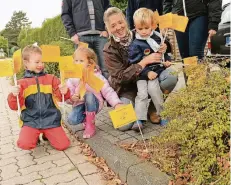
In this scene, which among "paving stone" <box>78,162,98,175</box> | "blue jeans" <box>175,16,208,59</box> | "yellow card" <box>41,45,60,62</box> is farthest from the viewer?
"blue jeans" <box>175,16,208,59</box>

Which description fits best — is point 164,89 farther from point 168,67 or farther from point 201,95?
point 201,95

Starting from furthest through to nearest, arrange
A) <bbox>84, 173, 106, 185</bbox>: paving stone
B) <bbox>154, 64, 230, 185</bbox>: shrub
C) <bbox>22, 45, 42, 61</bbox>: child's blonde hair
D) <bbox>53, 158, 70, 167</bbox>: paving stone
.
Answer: <bbox>22, 45, 42, 61</bbox>: child's blonde hair, <bbox>53, 158, 70, 167</bbox>: paving stone, <bbox>84, 173, 106, 185</bbox>: paving stone, <bbox>154, 64, 230, 185</bbox>: shrub

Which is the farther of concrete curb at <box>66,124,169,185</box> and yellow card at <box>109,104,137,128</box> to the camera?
yellow card at <box>109,104,137,128</box>

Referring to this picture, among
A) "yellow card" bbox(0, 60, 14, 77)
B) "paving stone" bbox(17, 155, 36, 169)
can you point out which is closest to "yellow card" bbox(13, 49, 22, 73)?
"yellow card" bbox(0, 60, 14, 77)

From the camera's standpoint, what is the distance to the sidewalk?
277cm

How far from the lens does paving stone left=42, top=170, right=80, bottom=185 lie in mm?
2744

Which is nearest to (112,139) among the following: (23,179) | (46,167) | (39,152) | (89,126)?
(89,126)

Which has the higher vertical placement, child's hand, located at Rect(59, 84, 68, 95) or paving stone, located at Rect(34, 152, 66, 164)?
child's hand, located at Rect(59, 84, 68, 95)

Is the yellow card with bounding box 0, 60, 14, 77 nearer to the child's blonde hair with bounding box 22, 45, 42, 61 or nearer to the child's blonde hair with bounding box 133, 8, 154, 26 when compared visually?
the child's blonde hair with bounding box 22, 45, 42, 61

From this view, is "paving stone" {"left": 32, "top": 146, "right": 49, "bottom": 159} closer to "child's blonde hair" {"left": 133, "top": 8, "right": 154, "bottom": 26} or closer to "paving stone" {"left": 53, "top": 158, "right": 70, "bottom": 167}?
"paving stone" {"left": 53, "top": 158, "right": 70, "bottom": 167}

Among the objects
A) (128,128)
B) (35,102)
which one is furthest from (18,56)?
(128,128)

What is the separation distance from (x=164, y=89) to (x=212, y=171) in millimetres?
1639

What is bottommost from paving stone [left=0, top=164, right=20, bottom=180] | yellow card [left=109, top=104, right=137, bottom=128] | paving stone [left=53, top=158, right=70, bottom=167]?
paving stone [left=0, top=164, right=20, bottom=180]

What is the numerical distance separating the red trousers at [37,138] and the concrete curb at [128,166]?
37 cm
